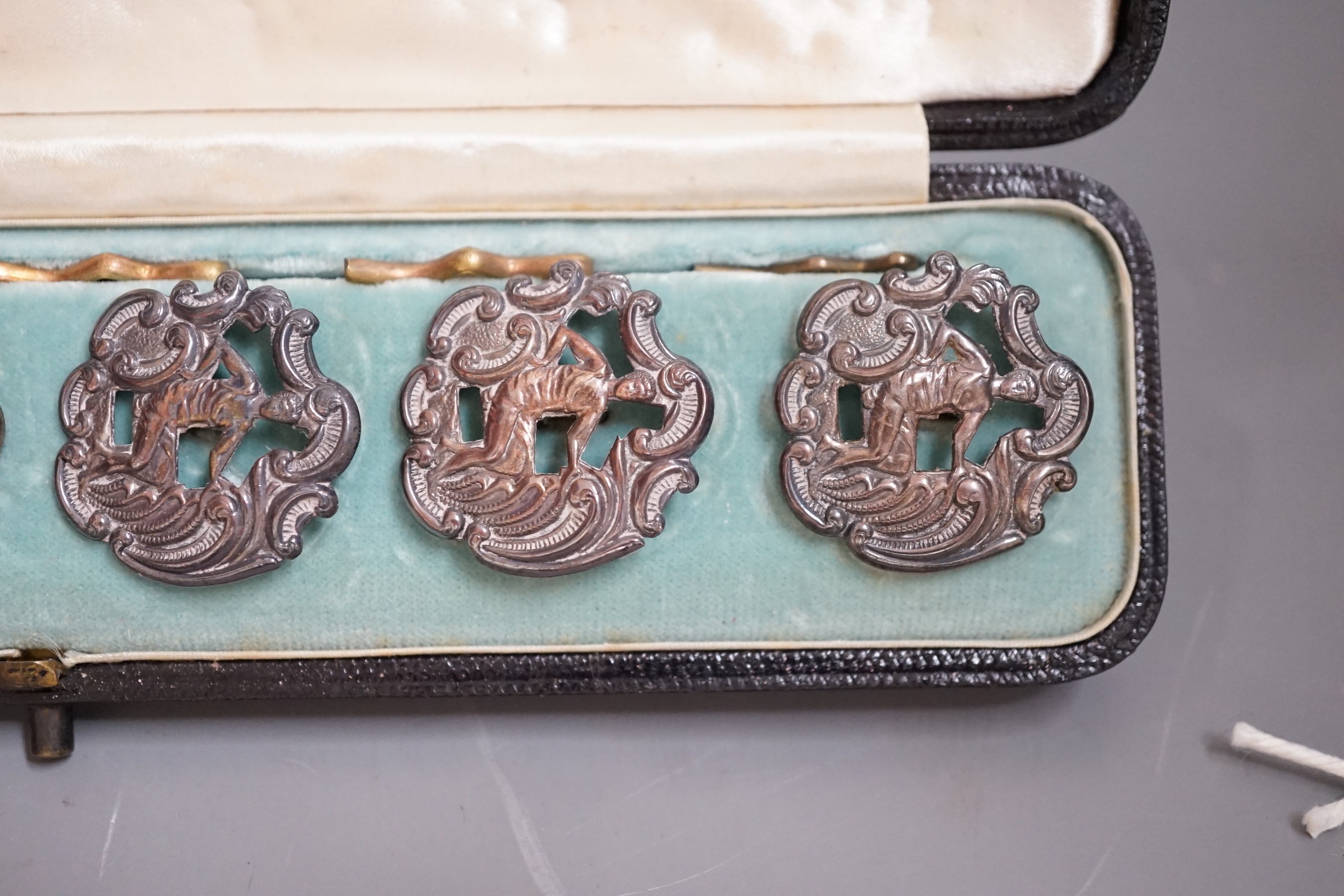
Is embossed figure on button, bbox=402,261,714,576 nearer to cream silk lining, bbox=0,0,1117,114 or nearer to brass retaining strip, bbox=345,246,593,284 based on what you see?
brass retaining strip, bbox=345,246,593,284

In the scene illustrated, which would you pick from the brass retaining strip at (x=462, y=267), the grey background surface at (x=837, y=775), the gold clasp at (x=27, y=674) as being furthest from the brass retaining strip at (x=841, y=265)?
the gold clasp at (x=27, y=674)

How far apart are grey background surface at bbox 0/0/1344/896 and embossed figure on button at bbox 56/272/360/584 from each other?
0.57ft

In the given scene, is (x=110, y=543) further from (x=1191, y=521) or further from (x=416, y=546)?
(x=1191, y=521)

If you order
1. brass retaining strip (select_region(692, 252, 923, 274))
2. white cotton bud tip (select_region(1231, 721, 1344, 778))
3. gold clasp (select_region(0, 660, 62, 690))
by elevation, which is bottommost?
white cotton bud tip (select_region(1231, 721, 1344, 778))

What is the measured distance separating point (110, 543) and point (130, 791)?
8.9 inches

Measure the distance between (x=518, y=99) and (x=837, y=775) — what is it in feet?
2.04

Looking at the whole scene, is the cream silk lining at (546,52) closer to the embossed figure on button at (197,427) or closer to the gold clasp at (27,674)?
the embossed figure on button at (197,427)

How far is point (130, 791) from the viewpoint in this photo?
2.94ft

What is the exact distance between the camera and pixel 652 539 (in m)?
0.83

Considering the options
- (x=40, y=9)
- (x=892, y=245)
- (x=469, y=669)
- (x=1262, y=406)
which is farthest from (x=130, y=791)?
(x=1262, y=406)

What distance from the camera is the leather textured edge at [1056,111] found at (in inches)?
33.0

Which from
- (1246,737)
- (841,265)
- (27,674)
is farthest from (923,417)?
(27,674)

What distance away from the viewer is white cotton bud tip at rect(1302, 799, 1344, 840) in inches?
33.2

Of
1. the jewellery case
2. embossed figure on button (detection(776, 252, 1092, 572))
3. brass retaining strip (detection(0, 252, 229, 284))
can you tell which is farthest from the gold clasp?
embossed figure on button (detection(776, 252, 1092, 572))
